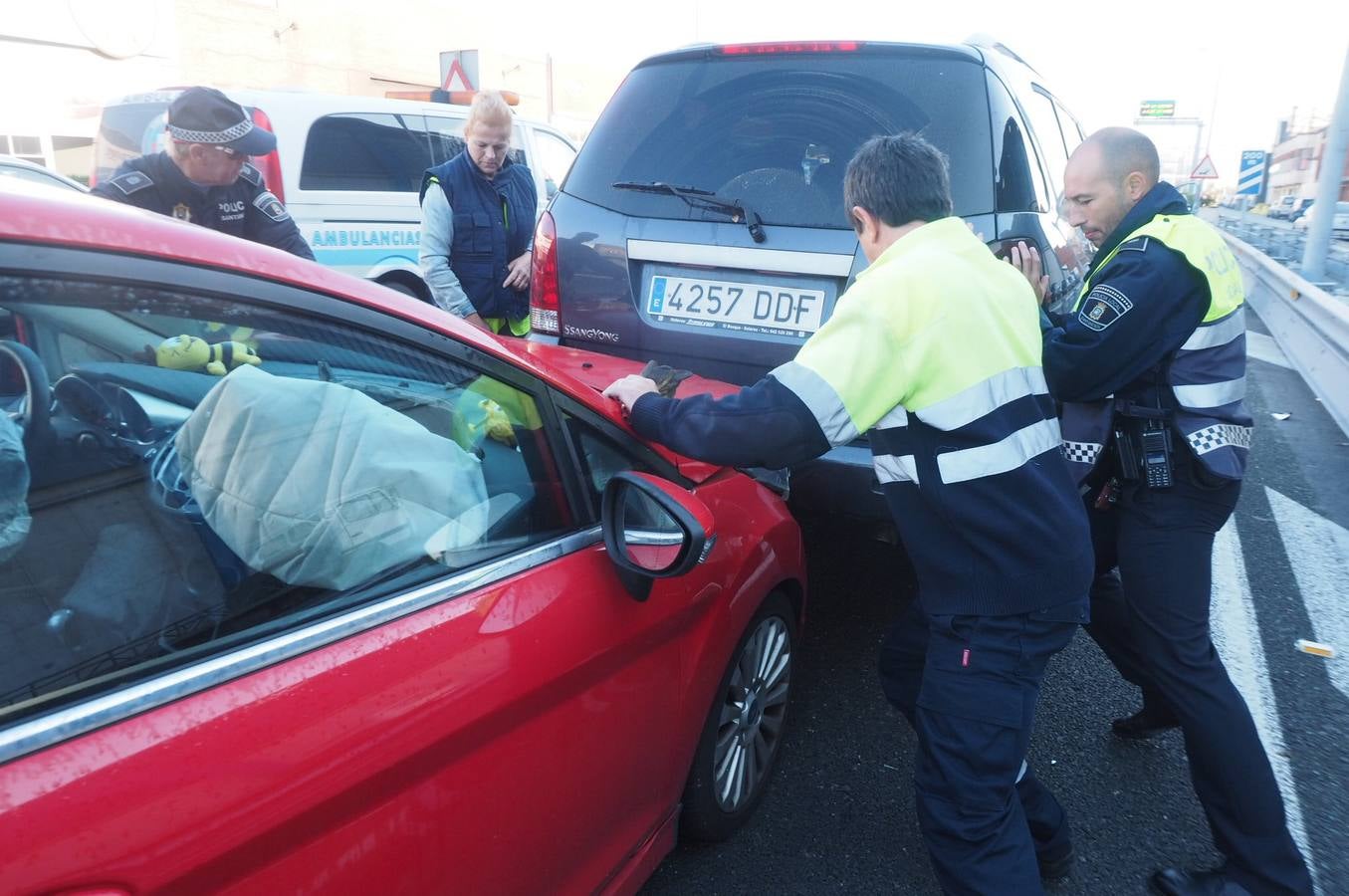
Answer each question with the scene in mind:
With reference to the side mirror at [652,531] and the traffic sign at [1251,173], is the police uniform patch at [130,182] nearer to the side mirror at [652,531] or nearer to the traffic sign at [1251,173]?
the side mirror at [652,531]

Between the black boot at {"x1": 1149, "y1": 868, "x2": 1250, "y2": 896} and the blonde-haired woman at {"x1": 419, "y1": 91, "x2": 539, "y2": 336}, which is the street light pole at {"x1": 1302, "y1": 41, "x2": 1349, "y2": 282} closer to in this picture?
the blonde-haired woman at {"x1": 419, "y1": 91, "x2": 539, "y2": 336}

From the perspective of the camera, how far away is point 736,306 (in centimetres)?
306

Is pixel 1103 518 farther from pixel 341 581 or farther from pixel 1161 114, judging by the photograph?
pixel 1161 114

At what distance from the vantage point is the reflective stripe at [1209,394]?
2189 millimetres

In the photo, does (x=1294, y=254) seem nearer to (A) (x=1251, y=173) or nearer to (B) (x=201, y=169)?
(A) (x=1251, y=173)

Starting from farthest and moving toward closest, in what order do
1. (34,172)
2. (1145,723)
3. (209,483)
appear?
1. (34,172)
2. (1145,723)
3. (209,483)

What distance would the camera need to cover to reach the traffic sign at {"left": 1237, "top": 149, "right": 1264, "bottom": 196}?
23.0 m

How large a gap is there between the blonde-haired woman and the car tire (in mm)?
2025

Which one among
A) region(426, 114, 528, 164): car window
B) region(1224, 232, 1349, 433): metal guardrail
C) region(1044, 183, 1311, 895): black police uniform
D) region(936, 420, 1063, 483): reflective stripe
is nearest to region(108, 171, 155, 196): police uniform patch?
region(936, 420, 1063, 483): reflective stripe

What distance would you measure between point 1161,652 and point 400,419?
72.7 inches

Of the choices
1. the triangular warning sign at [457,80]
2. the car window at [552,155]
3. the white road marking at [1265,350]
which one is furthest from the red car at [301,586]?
the triangular warning sign at [457,80]

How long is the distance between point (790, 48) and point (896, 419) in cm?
197

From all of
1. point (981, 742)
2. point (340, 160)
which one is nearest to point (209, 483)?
point (981, 742)

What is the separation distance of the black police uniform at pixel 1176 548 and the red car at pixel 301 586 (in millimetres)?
1149
